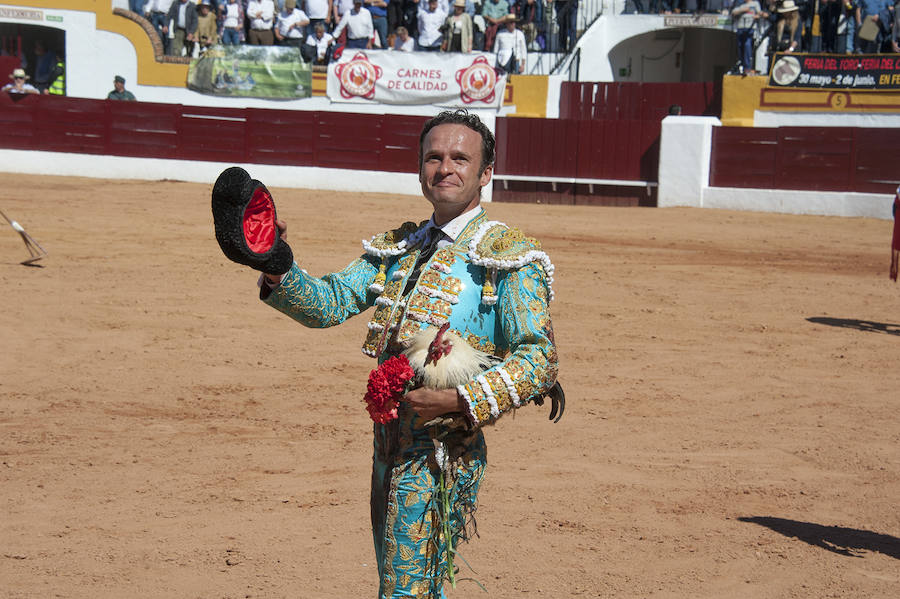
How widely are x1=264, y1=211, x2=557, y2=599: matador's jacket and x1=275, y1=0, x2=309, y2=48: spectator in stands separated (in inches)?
683

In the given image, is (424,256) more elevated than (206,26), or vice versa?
(206,26)

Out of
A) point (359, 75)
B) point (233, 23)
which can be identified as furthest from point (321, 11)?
point (359, 75)

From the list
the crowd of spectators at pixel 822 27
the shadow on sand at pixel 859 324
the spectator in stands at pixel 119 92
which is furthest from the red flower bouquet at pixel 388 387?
the spectator in stands at pixel 119 92

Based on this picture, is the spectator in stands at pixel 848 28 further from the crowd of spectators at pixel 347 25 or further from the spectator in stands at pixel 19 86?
the spectator in stands at pixel 19 86

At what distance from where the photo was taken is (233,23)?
19359 millimetres

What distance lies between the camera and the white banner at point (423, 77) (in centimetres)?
1822

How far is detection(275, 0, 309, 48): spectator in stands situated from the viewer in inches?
750

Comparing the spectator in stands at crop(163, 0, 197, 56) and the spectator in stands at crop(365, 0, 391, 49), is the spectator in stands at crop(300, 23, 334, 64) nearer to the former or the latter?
the spectator in stands at crop(365, 0, 391, 49)

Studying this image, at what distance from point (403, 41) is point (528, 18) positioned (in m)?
3.03

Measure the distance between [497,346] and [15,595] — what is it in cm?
224

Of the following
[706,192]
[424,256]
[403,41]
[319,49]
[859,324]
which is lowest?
[859,324]

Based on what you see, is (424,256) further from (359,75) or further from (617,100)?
(617,100)

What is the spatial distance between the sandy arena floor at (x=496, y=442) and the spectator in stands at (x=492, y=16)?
31.4 ft

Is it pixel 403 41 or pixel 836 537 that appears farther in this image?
pixel 403 41
